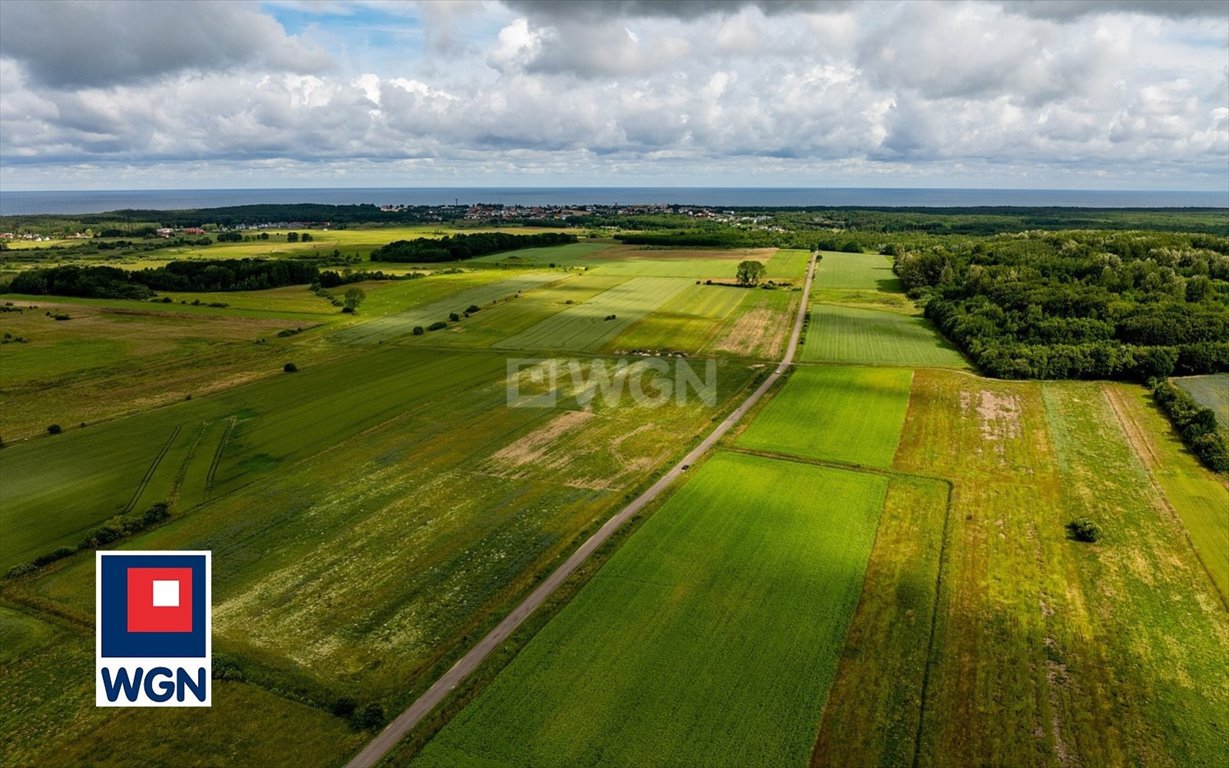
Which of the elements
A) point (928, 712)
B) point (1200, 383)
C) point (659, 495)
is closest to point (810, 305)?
point (1200, 383)

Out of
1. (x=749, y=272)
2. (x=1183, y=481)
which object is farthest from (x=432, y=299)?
(x=1183, y=481)

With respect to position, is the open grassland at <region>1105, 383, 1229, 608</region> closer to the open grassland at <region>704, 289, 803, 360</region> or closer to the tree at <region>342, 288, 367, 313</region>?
the open grassland at <region>704, 289, 803, 360</region>

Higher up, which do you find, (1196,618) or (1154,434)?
(1154,434)

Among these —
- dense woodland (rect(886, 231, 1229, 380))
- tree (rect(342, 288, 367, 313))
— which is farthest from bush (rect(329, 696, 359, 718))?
tree (rect(342, 288, 367, 313))

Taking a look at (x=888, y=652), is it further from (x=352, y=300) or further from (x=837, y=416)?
(x=352, y=300)

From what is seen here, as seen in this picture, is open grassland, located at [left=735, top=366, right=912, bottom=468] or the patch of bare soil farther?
open grassland, located at [left=735, top=366, right=912, bottom=468]

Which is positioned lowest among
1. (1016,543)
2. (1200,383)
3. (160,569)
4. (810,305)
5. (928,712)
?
(928,712)

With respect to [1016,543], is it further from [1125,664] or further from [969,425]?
[969,425]

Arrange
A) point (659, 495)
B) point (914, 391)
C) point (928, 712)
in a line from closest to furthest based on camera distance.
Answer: point (928, 712) < point (659, 495) < point (914, 391)
